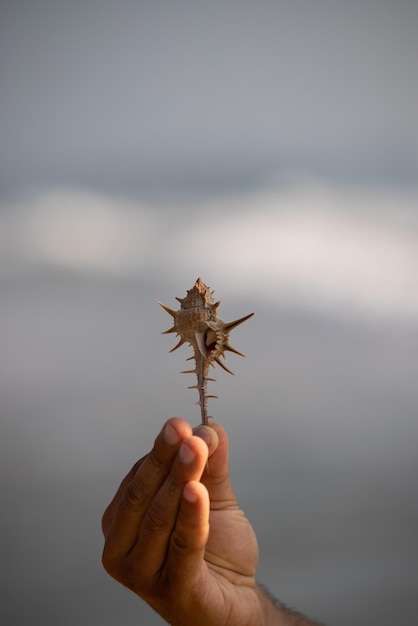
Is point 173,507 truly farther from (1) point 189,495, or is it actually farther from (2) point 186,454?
(2) point 186,454

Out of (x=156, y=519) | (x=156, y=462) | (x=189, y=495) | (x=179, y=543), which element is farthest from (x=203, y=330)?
(x=179, y=543)

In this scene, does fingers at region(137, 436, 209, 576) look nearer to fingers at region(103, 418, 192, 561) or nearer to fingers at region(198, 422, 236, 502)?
fingers at region(103, 418, 192, 561)

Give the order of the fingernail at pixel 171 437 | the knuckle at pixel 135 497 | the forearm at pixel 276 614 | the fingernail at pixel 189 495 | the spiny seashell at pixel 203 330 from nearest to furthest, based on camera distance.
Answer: the fingernail at pixel 189 495
the fingernail at pixel 171 437
the knuckle at pixel 135 497
the spiny seashell at pixel 203 330
the forearm at pixel 276 614

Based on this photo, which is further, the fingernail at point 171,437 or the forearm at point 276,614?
the forearm at point 276,614

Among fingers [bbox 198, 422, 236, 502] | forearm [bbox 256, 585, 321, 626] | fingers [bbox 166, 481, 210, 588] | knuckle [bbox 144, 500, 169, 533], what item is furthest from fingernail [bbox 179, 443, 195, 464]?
forearm [bbox 256, 585, 321, 626]

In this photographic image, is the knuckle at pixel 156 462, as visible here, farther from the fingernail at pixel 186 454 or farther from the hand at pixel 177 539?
the fingernail at pixel 186 454

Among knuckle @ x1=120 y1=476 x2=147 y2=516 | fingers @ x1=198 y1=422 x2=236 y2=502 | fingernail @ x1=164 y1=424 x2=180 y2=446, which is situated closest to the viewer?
fingernail @ x1=164 y1=424 x2=180 y2=446

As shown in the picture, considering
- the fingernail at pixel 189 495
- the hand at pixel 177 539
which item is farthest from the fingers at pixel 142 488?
the fingernail at pixel 189 495
